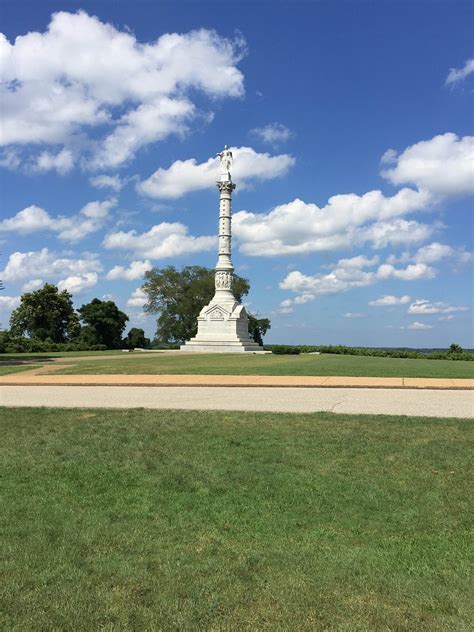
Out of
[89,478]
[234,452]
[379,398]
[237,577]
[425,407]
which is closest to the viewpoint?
[237,577]

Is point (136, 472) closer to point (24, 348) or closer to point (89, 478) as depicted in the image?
point (89, 478)

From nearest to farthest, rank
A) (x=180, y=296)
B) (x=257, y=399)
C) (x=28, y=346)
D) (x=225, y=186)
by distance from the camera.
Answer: (x=257, y=399)
(x=28, y=346)
(x=225, y=186)
(x=180, y=296)

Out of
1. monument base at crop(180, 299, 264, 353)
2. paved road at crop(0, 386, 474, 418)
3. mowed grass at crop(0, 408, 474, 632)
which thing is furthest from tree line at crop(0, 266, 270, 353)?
mowed grass at crop(0, 408, 474, 632)

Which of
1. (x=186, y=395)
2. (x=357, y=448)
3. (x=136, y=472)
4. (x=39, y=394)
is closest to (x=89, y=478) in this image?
(x=136, y=472)

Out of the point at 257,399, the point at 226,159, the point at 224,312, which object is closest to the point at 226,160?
the point at 226,159

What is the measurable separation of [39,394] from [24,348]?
114 ft

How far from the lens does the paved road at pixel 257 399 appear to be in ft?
37.1

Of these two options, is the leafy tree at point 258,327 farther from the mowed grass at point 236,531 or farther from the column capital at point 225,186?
the mowed grass at point 236,531

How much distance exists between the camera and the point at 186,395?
45.3 feet

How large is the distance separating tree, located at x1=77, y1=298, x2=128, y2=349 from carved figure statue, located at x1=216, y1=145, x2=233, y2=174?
18486 millimetres

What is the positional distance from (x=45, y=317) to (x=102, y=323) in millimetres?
5913

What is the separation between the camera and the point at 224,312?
170ft

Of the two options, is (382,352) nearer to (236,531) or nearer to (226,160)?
(226,160)

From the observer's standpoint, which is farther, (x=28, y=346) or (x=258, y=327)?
(x=258, y=327)
